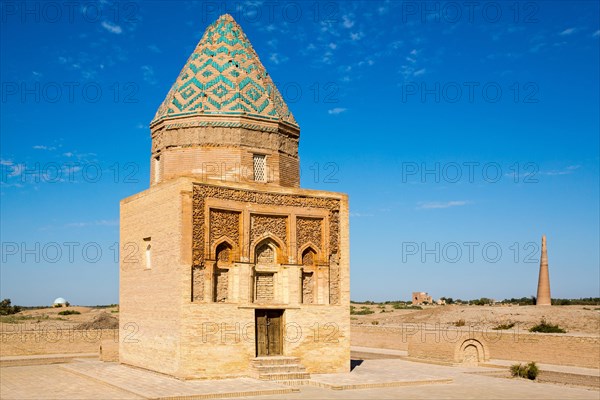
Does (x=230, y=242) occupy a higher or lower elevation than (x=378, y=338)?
higher

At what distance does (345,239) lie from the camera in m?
15.4

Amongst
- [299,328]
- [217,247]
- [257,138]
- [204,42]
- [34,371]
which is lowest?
[34,371]

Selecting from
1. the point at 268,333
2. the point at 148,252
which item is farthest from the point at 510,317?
the point at 148,252

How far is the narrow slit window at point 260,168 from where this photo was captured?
14836mm

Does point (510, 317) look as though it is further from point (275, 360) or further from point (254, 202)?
point (254, 202)

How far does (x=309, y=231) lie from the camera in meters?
15.0

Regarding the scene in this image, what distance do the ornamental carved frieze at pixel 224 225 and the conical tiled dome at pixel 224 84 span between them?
7.80 feet

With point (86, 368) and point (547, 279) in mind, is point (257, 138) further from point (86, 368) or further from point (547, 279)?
point (547, 279)

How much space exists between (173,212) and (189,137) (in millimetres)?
2108

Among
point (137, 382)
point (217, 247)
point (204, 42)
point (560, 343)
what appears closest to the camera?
point (137, 382)

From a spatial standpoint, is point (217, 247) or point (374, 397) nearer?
point (374, 397)

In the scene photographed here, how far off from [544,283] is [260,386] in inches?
980

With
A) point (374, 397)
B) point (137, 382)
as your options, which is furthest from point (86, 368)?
point (374, 397)

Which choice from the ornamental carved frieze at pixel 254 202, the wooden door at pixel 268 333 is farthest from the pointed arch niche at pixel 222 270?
the wooden door at pixel 268 333
